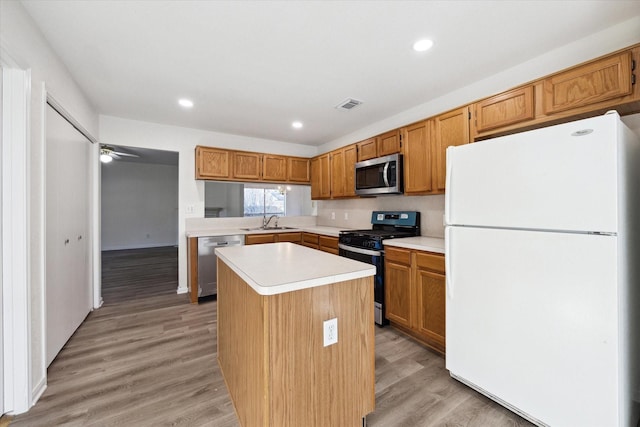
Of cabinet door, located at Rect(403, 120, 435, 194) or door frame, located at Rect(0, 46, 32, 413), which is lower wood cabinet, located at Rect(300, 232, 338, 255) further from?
door frame, located at Rect(0, 46, 32, 413)

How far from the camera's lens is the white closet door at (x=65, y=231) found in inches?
82.9

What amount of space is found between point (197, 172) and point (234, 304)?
2.89 meters

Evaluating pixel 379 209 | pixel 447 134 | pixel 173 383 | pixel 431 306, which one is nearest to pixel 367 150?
pixel 379 209

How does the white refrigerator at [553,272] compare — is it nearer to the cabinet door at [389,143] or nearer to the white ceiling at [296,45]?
the white ceiling at [296,45]

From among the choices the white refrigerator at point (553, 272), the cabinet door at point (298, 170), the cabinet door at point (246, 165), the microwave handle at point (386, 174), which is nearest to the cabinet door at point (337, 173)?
the cabinet door at point (298, 170)

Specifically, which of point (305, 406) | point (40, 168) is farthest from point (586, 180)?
point (40, 168)

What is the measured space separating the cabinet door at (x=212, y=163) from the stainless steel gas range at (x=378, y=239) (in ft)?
6.74

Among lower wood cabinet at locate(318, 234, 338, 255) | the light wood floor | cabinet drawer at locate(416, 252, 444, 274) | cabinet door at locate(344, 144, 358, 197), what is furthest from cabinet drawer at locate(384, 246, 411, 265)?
cabinet door at locate(344, 144, 358, 197)

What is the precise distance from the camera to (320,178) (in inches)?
178

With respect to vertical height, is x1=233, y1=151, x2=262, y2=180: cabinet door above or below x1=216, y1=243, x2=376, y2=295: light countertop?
above

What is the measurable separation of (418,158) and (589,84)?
1.34 metres

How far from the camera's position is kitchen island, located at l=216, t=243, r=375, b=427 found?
1141mm

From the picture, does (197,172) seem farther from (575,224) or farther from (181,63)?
(575,224)

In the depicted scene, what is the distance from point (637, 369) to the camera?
1517mm
